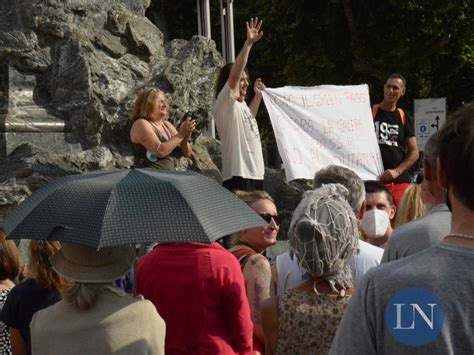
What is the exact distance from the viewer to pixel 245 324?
4.85 meters

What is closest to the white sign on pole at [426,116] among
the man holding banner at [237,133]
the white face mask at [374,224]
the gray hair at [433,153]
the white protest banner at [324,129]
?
the white protest banner at [324,129]

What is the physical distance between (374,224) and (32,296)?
231 cm

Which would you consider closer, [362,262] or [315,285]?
[315,285]

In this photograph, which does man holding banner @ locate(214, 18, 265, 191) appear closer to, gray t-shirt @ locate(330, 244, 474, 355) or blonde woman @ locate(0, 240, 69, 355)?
blonde woman @ locate(0, 240, 69, 355)

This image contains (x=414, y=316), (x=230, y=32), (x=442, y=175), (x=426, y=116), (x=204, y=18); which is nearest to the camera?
(x=414, y=316)

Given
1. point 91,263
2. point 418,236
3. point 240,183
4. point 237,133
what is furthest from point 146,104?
point 418,236

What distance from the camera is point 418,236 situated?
391 centimetres

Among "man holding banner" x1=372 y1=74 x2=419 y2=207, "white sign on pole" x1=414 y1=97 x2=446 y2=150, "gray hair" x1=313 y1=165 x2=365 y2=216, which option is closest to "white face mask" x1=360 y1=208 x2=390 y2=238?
"gray hair" x1=313 y1=165 x2=365 y2=216

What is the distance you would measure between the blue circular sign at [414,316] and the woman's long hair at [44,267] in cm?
261

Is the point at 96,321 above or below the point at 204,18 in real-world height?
above

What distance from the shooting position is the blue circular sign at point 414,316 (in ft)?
8.20

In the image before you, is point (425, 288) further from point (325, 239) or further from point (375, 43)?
point (375, 43)

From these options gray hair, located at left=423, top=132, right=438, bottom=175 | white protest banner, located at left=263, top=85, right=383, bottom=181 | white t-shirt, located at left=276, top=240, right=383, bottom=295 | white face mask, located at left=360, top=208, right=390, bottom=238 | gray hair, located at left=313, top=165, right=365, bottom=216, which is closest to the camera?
gray hair, located at left=423, top=132, right=438, bottom=175

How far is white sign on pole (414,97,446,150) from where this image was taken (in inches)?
701
